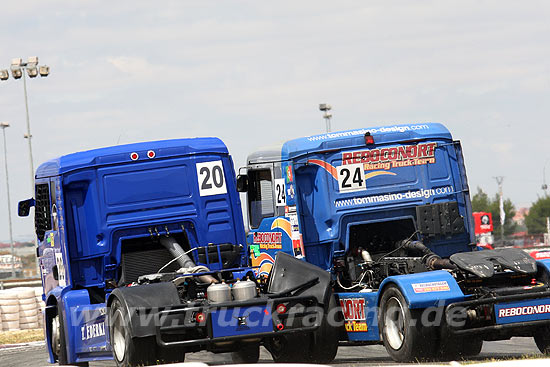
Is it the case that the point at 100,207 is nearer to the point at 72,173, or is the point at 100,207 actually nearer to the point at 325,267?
the point at 72,173

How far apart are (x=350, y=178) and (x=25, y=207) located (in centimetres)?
502

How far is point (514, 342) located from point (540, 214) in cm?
14386

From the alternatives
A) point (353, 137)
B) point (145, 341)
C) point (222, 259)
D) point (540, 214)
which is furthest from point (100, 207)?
point (540, 214)

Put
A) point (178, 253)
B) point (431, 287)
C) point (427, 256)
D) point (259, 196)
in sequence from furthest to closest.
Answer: point (259, 196) < point (178, 253) < point (427, 256) < point (431, 287)

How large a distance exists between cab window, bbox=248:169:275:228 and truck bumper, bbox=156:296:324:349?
15.6 feet

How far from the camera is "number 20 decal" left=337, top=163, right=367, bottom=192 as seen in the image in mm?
13969

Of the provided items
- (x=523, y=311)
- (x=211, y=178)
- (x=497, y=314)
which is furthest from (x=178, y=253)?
(x=523, y=311)

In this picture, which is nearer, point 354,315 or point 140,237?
point 354,315

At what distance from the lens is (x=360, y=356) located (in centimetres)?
1377

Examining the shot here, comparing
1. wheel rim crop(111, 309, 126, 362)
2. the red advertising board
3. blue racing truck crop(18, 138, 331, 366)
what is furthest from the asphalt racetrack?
the red advertising board

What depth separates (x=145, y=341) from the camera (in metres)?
11.1

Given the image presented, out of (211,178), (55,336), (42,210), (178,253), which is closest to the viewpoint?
(178,253)

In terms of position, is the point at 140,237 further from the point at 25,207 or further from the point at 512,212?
the point at 512,212

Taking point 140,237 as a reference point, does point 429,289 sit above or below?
below
